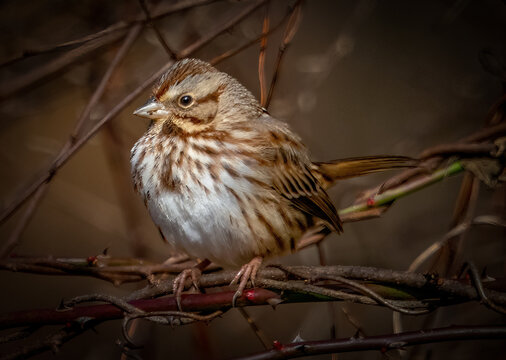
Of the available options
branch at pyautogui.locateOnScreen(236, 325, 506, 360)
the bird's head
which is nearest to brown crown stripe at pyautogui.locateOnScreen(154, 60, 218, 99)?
the bird's head

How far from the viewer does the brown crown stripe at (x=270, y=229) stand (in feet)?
7.05

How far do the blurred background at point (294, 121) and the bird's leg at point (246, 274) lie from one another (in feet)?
1.77

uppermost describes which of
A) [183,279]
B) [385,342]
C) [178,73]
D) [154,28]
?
[154,28]

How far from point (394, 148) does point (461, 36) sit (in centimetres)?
77

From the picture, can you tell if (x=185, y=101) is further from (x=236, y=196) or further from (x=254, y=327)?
(x=254, y=327)

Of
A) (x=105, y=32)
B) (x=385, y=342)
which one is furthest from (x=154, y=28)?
(x=385, y=342)

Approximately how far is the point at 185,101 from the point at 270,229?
56 cm

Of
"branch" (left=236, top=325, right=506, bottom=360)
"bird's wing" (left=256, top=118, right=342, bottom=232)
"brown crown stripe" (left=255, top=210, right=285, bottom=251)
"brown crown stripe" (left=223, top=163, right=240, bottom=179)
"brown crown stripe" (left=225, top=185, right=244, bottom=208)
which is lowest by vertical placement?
"branch" (left=236, top=325, right=506, bottom=360)

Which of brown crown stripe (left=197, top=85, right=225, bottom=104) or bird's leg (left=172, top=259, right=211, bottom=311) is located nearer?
bird's leg (left=172, top=259, right=211, bottom=311)

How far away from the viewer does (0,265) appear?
1.65 meters

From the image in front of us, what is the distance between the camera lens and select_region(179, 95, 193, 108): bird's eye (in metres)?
1.99

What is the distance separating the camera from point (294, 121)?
3.02 metres

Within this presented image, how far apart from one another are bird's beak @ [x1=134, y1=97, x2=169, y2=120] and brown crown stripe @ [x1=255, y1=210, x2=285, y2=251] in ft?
1.58

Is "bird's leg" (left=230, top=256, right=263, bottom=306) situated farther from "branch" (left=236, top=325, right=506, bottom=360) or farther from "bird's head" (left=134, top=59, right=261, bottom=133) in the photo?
"bird's head" (left=134, top=59, right=261, bottom=133)
